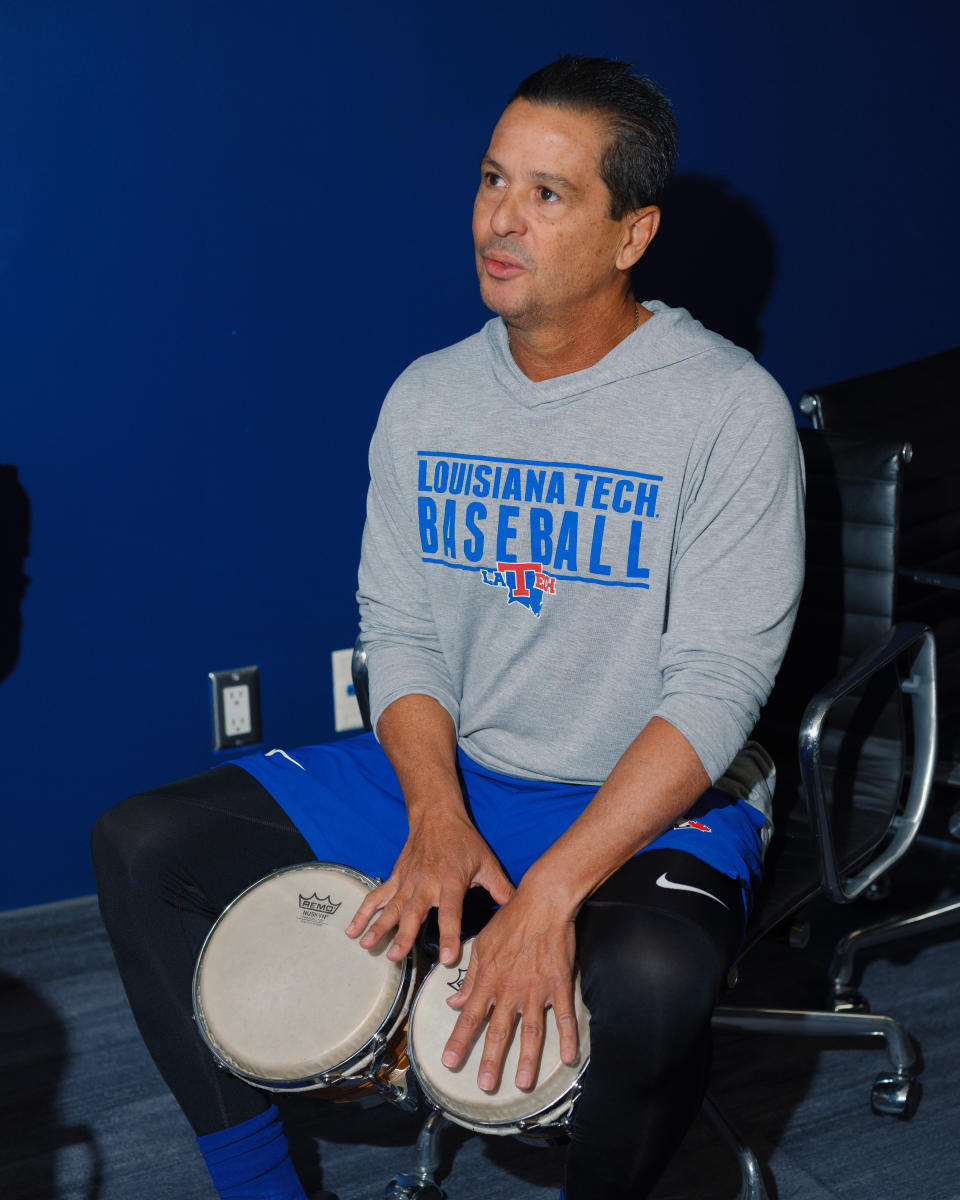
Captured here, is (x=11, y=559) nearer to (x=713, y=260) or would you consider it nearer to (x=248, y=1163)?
(x=248, y=1163)

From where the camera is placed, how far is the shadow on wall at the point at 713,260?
2.67 m

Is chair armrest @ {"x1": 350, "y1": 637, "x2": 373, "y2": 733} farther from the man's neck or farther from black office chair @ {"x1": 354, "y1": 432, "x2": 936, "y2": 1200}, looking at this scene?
the man's neck

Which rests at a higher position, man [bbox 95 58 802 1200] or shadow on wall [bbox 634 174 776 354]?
shadow on wall [bbox 634 174 776 354]

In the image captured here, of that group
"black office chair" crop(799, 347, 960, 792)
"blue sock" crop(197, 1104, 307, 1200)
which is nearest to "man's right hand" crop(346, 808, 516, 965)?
"blue sock" crop(197, 1104, 307, 1200)

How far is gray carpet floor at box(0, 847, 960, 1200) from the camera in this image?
1.76m

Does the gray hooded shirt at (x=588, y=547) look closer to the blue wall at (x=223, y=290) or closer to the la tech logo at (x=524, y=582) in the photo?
the la tech logo at (x=524, y=582)

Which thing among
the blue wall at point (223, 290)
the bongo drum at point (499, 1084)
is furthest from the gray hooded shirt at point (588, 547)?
the blue wall at point (223, 290)

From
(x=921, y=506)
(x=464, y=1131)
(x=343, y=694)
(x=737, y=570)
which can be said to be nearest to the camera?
(x=737, y=570)

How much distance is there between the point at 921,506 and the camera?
2.25 meters

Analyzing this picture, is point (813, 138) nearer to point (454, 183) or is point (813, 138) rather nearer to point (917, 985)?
point (454, 183)

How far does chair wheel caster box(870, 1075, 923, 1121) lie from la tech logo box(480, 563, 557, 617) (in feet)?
2.85

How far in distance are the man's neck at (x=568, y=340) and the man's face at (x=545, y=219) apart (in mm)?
17

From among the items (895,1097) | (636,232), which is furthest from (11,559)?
(895,1097)

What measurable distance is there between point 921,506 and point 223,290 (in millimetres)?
1244
